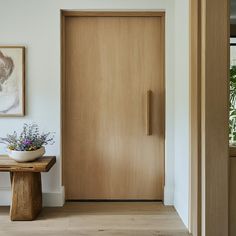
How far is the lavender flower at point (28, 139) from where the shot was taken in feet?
8.99

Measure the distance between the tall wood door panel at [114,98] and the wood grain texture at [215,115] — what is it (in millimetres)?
1113

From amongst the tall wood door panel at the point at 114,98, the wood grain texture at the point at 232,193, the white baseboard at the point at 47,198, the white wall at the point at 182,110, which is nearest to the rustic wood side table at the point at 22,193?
the white baseboard at the point at 47,198

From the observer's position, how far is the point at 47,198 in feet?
10.2

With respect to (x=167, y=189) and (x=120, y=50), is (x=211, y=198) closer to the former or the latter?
(x=167, y=189)

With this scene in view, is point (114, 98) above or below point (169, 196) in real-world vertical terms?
above

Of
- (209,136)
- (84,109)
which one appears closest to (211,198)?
(209,136)

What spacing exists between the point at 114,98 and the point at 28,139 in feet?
3.22

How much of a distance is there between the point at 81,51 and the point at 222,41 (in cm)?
159

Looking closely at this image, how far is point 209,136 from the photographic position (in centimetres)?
208

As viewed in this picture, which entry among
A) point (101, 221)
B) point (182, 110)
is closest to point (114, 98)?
point (182, 110)

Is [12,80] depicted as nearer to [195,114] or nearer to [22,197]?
[22,197]

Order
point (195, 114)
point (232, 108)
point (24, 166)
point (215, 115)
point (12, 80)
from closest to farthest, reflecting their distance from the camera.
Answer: point (215, 115) → point (195, 114) → point (232, 108) → point (24, 166) → point (12, 80)

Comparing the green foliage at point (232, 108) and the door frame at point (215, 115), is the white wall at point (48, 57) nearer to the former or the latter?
the green foliage at point (232, 108)

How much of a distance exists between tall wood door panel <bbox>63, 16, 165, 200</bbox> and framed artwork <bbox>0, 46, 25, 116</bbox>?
1.48 feet
